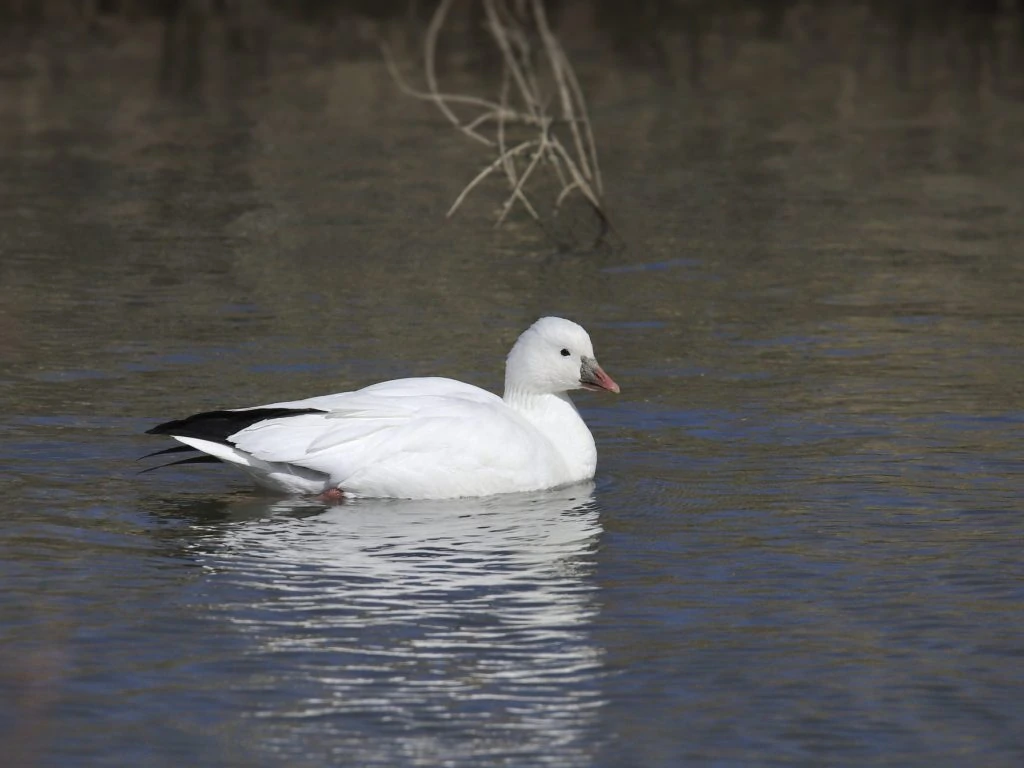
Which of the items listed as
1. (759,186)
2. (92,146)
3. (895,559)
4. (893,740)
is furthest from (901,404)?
(92,146)

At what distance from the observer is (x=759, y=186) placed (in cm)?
1909

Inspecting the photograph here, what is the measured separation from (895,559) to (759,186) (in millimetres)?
10714

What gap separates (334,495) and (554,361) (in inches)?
57.3

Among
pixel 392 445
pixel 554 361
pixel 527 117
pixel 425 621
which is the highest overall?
pixel 527 117

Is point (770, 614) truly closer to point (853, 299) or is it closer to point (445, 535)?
point (445, 535)

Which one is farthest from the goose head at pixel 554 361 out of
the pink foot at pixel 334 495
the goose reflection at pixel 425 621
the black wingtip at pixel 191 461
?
the black wingtip at pixel 191 461

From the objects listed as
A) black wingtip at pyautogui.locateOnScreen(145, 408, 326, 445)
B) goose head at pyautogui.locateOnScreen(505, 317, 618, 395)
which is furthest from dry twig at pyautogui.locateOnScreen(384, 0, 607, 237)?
black wingtip at pyautogui.locateOnScreen(145, 408, 326, 445)

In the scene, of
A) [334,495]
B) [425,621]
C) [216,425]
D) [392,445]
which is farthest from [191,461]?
[425,621]

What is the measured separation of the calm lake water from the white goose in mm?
137

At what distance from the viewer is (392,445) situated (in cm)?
974

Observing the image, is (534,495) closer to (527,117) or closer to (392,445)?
(392,445)

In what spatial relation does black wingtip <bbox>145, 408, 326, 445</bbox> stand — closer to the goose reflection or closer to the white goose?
the white goose

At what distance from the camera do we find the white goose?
959cm

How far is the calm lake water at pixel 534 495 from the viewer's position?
23.0 feet
